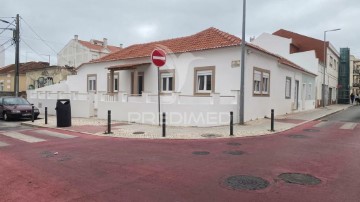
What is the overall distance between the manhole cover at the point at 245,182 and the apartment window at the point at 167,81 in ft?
41.3

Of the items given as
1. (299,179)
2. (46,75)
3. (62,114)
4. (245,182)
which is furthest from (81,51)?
(299,179)

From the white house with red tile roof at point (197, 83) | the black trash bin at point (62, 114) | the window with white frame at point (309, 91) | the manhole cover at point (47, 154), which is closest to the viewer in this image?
the manhole cover at point (47, 154)

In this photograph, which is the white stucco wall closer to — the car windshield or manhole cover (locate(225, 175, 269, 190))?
the car windshield

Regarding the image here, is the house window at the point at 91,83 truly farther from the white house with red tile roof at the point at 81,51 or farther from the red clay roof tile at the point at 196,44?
the white house with red tile roof at the point at 81,51

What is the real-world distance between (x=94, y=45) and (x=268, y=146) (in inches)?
1972

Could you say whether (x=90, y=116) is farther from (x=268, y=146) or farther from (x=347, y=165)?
(x=347, y=165)

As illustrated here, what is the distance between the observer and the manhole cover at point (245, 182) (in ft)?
16.7

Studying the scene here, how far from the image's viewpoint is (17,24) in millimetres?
22609

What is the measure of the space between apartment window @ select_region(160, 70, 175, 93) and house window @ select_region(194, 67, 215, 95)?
5.86 feet

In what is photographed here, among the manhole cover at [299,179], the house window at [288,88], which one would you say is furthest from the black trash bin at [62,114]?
the house window at [288,88]

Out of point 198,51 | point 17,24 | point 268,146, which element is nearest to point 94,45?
point 17,24

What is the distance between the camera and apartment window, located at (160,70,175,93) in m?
18.0

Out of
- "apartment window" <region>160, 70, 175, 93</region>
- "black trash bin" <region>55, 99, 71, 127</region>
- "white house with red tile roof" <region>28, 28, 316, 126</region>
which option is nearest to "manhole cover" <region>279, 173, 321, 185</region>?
"white house with red tile roof" <region>28, 28, 316, 126</region>

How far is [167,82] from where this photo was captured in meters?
18.4
